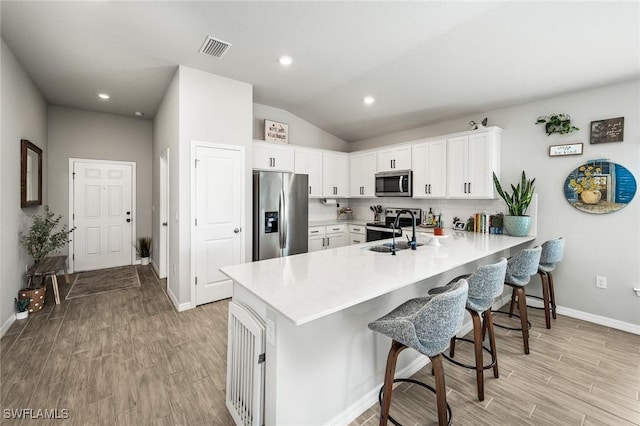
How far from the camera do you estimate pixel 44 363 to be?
2.30 m

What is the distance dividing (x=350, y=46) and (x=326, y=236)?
10.5 feet

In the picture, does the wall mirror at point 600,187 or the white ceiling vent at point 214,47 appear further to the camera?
the wall mirror at point 600,187

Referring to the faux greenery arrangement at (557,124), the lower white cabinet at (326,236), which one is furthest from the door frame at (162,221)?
the faux greenery arrangement at (557,124)

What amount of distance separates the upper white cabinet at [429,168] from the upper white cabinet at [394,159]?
97 millimetres

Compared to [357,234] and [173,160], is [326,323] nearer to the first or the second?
[173,160]

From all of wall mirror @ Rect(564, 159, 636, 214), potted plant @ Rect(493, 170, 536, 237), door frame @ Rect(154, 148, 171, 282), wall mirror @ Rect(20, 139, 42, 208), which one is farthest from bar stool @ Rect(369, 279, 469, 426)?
wall mirror @ Rect(20, 139, 42, 208)

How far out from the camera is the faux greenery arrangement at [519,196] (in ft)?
11.6

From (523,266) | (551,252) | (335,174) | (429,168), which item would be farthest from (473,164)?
(335,174)

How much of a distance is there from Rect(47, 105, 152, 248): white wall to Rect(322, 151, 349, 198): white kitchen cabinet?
11.6ft

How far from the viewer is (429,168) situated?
14.3 feet

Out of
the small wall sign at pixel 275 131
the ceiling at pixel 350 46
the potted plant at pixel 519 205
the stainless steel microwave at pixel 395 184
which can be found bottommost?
the potted plant at pixel 519 205

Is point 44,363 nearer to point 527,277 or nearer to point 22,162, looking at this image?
point 22,162

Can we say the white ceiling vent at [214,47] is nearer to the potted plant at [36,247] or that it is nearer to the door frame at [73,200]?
the potted plant at [36,247]

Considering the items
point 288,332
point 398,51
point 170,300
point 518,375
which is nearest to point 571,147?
point 398,51
